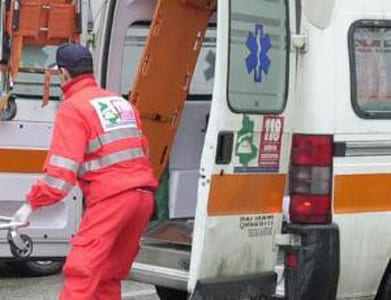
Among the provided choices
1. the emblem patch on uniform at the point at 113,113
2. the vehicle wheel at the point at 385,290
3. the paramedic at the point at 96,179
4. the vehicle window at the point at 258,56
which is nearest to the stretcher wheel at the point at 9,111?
the paramedic at the point at 96,179

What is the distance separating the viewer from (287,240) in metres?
5.24

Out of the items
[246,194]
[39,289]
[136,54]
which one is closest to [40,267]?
[39,289]

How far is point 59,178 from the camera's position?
501 centimetres

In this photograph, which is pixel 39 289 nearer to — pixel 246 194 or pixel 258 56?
pixel 246 194

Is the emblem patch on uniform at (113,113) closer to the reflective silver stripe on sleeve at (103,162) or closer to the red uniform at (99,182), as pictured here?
the red uniform at (99,182)

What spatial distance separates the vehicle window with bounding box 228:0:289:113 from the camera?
5086mm

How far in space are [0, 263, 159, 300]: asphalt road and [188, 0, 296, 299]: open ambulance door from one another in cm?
252

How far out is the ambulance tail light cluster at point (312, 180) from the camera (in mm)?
5133

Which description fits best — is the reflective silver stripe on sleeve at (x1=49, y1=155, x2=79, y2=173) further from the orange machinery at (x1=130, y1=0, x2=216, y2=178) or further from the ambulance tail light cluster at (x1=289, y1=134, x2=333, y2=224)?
the orange machinery at (x1=130, y1=0, x2=216, y2=178)

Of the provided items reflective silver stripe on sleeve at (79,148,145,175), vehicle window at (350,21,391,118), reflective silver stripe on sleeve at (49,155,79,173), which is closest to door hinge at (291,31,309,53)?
vehicle window at (350,21,391,118)

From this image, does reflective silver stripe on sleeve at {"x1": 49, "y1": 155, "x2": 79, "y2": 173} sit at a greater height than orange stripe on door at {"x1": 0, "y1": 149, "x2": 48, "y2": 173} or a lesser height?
greater

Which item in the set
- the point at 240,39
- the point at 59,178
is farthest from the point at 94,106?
the point at 240,39

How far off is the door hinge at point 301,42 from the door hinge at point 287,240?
37.9 inches

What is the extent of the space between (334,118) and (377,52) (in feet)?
1.65
